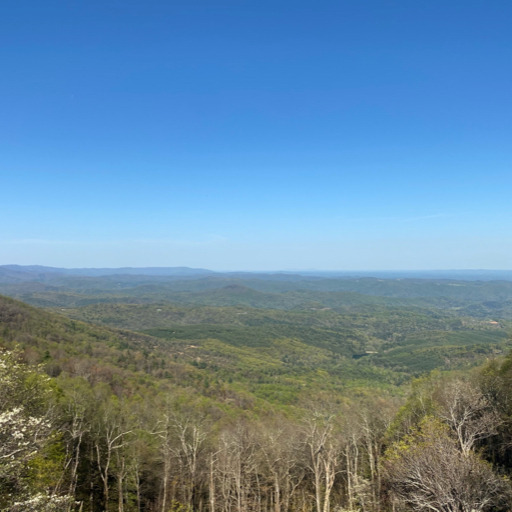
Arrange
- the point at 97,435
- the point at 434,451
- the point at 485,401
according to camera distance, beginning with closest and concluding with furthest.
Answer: the point at 434,451
the point at 485,401
the point at 97,435

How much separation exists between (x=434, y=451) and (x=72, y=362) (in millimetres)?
67474

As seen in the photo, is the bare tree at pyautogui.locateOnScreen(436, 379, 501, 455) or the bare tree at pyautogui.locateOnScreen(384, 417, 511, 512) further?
the bare tree at pyautogui.locateOnScreen(436, 379, 501, 455)

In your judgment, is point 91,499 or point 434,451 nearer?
point 434,451

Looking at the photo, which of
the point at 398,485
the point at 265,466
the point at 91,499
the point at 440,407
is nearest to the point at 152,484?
the point at 91,499

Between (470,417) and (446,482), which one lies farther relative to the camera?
(470,417)

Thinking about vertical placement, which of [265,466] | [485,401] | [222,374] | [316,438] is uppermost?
[485,401]

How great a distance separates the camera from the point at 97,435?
2786cm

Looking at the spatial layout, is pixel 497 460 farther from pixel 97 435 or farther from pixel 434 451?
pixel 97 435

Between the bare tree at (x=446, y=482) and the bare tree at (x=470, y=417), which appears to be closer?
the bare tree at (x=446, y=482)

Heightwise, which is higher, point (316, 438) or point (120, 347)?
point (316, 438)

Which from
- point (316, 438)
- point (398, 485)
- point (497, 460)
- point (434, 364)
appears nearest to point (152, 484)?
point (316, 438)

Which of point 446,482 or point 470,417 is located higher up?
point 446,482

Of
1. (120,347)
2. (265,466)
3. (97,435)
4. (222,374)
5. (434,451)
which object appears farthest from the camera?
(222,374)

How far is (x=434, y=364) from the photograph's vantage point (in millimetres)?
174875
